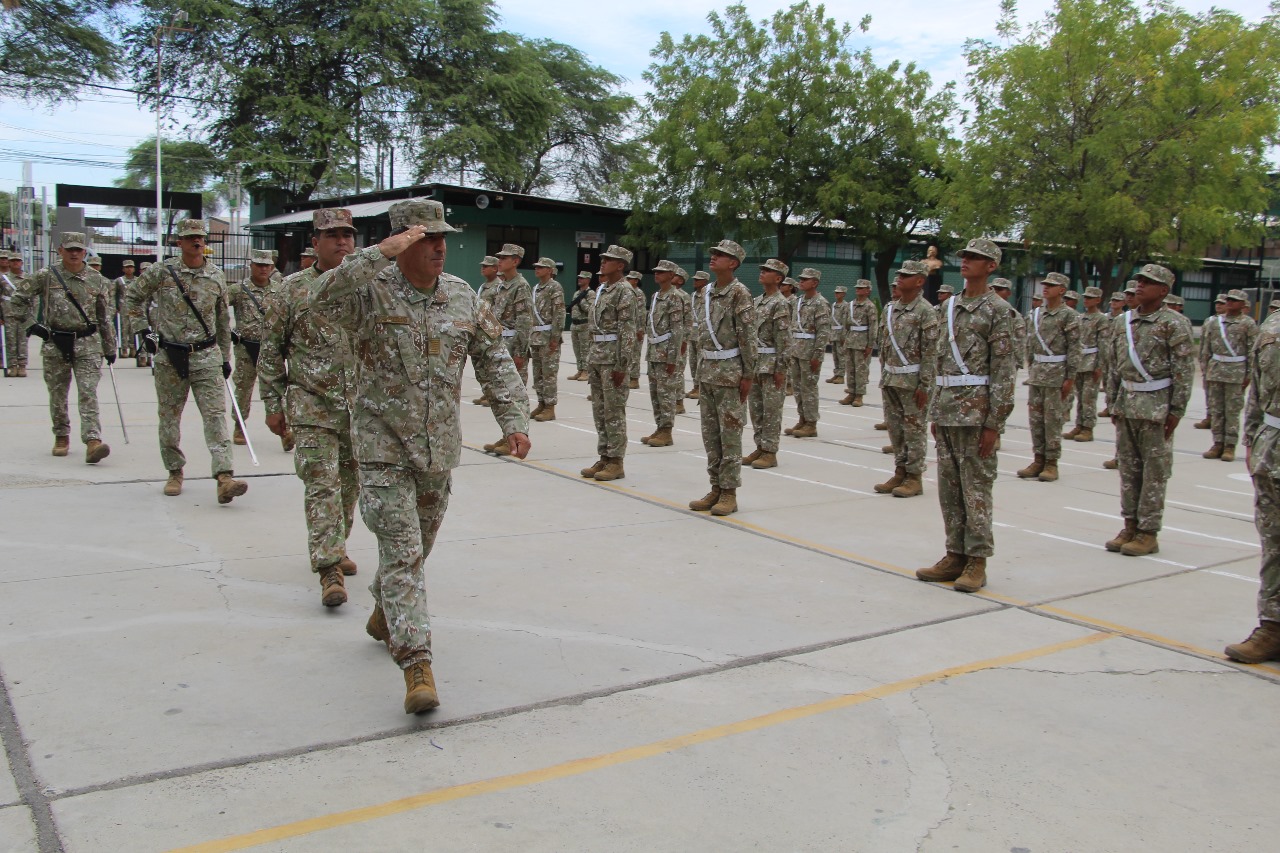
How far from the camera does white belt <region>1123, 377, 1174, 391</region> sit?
7.78 m

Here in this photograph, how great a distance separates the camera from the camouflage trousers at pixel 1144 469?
7770 mm

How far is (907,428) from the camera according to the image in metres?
9.98

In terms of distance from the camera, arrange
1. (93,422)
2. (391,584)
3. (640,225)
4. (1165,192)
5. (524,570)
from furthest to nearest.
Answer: (640,225), (1165,192), (93,422), (524,570), (391,584)

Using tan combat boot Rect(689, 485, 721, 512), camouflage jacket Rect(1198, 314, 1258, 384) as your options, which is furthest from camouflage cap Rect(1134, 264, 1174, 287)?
camouflage jacket Rect(1198, 314, 1258, 384)

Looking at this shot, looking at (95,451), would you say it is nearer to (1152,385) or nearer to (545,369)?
(545,369)

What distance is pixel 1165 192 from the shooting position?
24.8m

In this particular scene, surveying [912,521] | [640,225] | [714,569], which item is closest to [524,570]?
[714,569]

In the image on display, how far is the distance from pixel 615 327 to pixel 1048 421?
15.2 feet

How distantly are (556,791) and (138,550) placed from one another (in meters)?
4.22

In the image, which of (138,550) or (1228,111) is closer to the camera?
(138,550)

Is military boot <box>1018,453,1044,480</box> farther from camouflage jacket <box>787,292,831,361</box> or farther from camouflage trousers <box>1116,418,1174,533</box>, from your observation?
camouflage jacket <box>787,292,831,361</box>

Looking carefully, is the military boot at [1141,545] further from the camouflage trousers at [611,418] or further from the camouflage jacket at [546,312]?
the camouflage jacket at [546,312]

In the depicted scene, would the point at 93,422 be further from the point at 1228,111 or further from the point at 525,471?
the point at 1228,111

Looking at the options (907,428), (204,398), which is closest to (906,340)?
(907,428)
